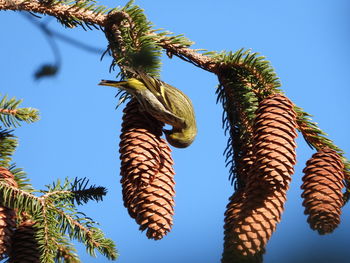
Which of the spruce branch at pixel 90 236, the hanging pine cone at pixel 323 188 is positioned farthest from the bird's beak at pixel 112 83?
the hanging pine cone at pixel 323 188

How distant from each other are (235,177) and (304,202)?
0.30 meters

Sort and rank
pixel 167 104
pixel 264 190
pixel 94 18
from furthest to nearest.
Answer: pixel 94 18, pixel 167 104, pixel 264 190

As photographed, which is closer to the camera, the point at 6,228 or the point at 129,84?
the point at 6,228

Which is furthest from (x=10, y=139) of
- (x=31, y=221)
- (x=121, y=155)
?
(x=121, y=155)

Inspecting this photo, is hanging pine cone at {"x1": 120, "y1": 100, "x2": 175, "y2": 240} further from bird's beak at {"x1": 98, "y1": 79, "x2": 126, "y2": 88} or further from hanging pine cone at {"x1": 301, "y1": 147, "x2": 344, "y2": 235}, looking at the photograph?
hanging pine cone at {"x1": 301, "y1": 147, "x2": 344, "y2": 235}

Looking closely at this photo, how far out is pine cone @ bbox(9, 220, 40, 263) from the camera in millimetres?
1218

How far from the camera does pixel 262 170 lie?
43.4 inches

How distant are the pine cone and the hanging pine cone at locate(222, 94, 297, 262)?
50 centimetres

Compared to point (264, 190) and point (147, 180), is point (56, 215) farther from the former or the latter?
point (264, 190)

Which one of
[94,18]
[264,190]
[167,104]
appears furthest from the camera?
[94,18]

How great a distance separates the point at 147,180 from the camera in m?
1.19

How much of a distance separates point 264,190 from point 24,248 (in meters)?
0.64

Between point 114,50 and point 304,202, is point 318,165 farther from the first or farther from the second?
point 114,50

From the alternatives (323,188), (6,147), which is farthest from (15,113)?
(323,188)
